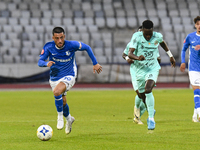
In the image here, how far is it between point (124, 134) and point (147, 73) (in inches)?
52.8

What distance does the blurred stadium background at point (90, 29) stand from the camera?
78.4ft

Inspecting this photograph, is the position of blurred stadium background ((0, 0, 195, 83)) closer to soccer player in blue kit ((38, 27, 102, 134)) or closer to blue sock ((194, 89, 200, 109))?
blue sock ((194, 89, 200, 109))

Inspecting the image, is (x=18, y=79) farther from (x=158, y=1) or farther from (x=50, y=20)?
(x=158, y=1)

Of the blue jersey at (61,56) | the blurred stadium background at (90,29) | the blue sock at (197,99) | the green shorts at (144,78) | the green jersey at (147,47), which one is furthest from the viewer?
the blurred stadium background at (90,29)

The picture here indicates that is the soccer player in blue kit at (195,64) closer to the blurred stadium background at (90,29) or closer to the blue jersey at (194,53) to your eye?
the blue jersey at (194,53)

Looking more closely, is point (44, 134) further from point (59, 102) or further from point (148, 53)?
point (148, 53)

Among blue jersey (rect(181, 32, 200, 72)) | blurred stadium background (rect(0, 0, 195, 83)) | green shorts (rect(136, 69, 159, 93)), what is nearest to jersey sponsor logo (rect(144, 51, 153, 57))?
green shorts (rect(136, 69, 159, 93))

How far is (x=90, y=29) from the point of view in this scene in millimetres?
27375

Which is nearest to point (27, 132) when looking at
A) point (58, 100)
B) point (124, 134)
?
point (58, 100)

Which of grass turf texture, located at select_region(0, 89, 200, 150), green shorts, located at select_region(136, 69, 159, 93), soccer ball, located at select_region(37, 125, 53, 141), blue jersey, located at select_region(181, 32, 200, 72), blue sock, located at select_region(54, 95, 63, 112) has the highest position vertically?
blue jersey, located at select_region(181, 32, 200, 72)

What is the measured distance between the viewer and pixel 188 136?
23.5 feet

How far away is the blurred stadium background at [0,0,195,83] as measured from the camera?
78.4 feet

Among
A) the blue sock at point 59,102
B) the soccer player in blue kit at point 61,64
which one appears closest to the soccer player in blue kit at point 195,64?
the soccer player in blue kit at point 61,64

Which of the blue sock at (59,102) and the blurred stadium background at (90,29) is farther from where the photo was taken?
the blurred stadium background at (90,29)
